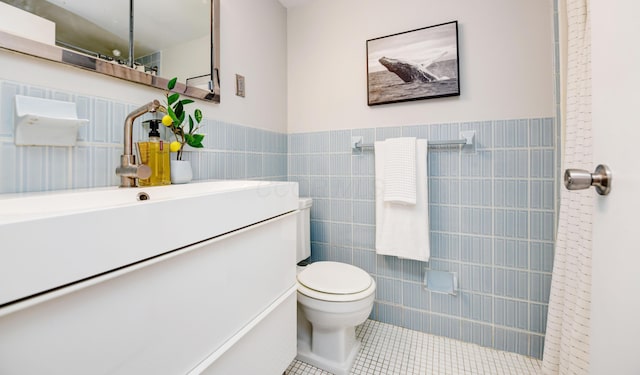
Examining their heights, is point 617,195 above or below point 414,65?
below

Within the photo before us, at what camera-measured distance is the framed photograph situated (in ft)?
4.80

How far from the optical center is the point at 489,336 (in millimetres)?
1448

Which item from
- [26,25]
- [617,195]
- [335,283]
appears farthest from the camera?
[335,283]

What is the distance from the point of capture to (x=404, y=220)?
1.51 meters

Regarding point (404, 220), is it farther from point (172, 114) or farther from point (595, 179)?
point (172, 114)

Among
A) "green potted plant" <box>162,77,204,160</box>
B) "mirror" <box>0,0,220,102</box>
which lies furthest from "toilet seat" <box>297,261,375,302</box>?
"mirror" <box>0,0,220,102</box>

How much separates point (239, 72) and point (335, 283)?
1.26 metres

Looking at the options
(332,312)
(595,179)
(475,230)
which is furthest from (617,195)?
(475,230)

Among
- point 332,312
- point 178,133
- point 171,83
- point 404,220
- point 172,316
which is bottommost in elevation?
point 332,312

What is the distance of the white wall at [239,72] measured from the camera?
787 millimetres

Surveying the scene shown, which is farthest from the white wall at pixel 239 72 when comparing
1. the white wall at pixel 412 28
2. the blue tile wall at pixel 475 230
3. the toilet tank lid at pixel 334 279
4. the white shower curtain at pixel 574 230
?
the white shower curtain at pixel 574 230

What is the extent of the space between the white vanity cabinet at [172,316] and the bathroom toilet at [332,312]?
0.21 meters

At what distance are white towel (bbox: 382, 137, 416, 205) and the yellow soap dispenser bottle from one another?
1.11 m

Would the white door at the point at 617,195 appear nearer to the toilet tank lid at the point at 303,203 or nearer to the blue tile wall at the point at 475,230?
the blue tile wall at the point at 475,230
